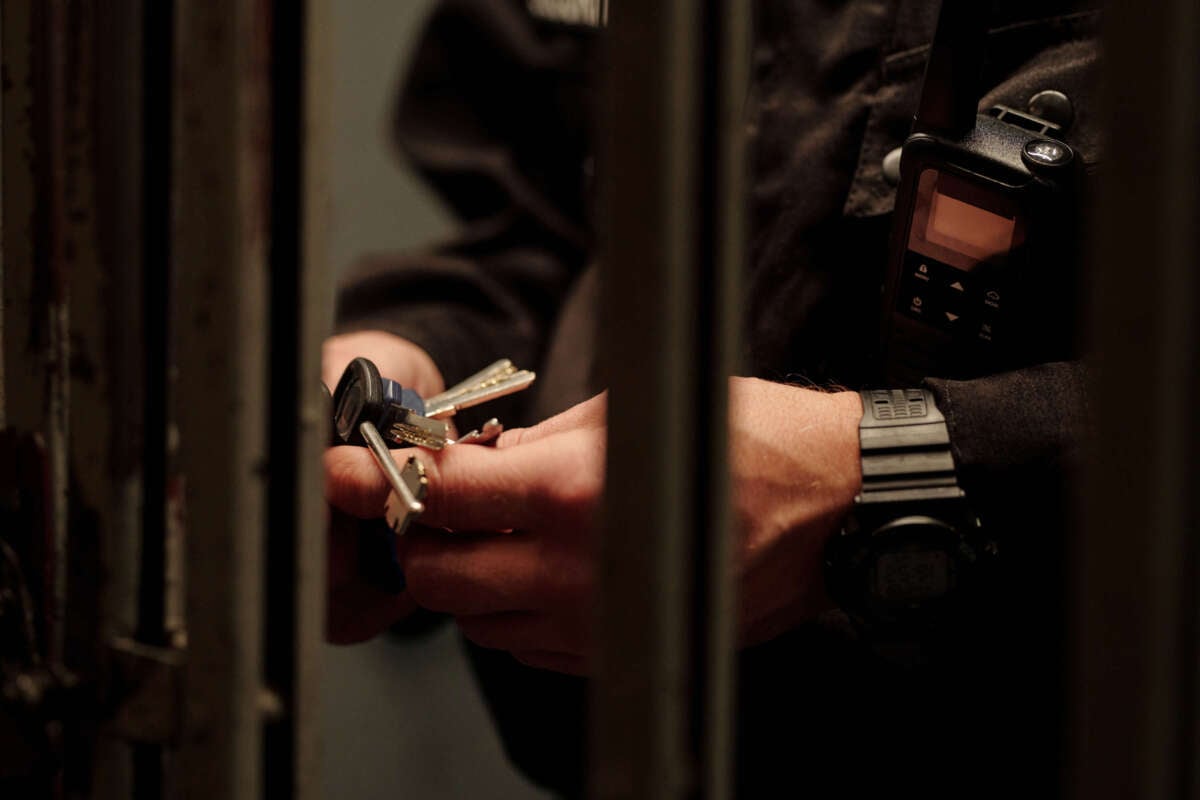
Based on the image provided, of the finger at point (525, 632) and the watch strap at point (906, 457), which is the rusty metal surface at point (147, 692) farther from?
the watch strap at point (906, 457)

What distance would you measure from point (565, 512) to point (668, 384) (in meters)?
0.20

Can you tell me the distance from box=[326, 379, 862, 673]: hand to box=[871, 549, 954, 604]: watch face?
3 centimetres

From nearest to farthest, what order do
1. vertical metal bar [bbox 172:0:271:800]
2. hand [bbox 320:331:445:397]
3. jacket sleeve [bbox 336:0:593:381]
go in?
vertical metal bar [bbox 172:0:271:800], hand [bbox 320:331:445:397], jacket sleeve [bbox 336:0:593:381]

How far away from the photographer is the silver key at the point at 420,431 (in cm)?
50

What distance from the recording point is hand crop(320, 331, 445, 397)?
76 centimetres

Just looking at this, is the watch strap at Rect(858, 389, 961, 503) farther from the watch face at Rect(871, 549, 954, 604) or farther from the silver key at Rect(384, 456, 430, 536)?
the silver key at Rect(384, 456, 430, 536)

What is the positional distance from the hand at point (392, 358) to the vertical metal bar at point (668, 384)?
0.46 meters

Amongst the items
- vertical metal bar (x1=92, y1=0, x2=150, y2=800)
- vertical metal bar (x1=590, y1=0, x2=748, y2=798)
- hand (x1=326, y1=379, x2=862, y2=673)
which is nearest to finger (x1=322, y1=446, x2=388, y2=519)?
hand (x1=326, y1=379, x2=862, y2=673)

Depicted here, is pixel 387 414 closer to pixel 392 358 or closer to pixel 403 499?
pixel 403 499

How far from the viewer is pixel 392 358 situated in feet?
2.56

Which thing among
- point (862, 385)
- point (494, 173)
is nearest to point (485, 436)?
point (862, 385)

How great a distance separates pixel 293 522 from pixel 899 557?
258 mm

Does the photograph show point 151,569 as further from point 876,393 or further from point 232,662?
point 876,393

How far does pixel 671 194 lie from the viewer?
28 cm
